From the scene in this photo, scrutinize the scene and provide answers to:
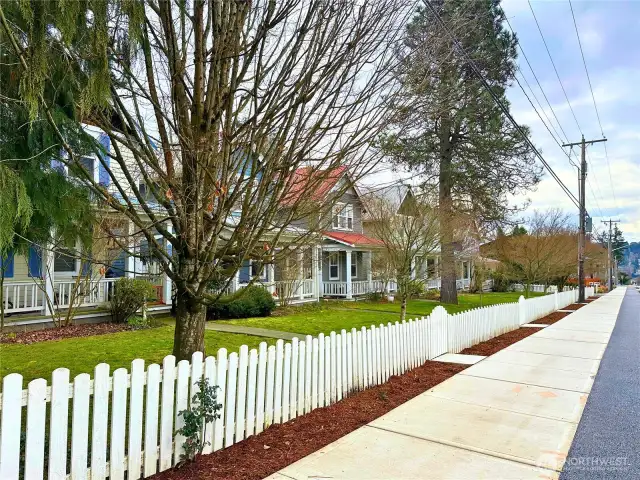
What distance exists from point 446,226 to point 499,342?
3.60 m

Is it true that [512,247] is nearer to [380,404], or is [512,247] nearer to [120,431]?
[380,404]

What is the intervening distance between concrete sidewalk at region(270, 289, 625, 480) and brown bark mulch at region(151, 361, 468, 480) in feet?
0.54

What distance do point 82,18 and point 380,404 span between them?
4840mm

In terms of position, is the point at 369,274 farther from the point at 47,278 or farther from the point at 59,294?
the point at 47,278

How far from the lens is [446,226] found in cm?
1249

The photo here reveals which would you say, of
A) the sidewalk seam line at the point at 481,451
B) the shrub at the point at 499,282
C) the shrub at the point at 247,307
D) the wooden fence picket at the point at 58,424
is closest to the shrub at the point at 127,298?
the shrub at the point at 247,307

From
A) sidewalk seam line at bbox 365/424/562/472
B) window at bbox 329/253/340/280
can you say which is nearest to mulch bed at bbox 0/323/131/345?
sidewalk seam line at bbox 365/424/562/472

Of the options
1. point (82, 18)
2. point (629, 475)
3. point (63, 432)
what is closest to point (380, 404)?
point (629, 475)

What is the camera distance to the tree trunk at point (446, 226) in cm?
1292

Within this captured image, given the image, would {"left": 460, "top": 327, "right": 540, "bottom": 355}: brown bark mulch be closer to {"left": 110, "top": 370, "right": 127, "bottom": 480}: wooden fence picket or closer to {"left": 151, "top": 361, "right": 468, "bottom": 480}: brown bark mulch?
{"left": 151, "top": 361, "right": 468, "bottom": 480}: brown bark mulch

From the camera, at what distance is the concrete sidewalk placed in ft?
11.8

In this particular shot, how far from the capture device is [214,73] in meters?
4.01

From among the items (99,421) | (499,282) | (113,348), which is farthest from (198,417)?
(499,282)

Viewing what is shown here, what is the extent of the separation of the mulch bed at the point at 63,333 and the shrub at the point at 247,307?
261 centimetres
